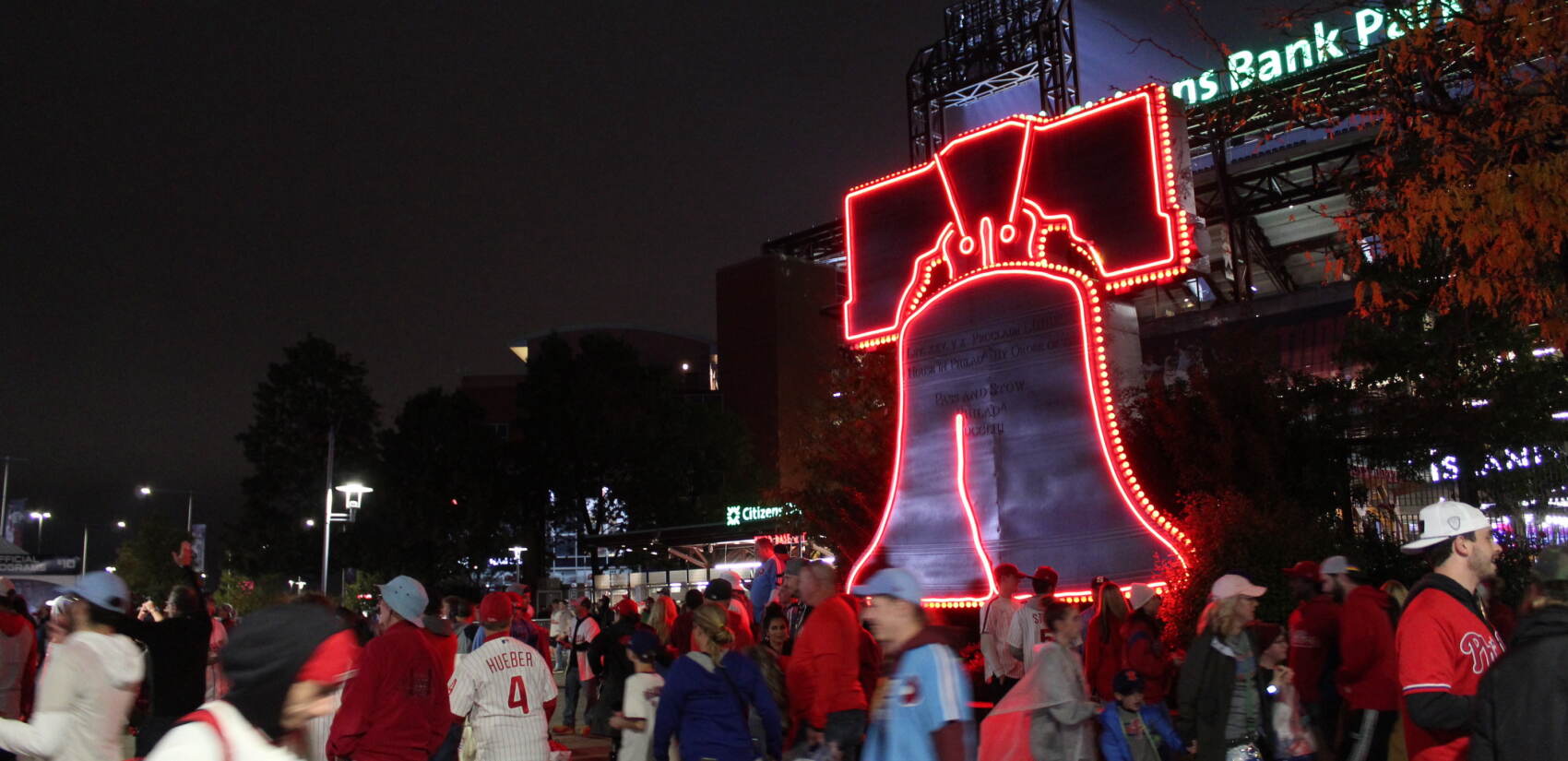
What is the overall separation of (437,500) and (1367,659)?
150ft

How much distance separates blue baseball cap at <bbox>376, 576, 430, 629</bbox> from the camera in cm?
669

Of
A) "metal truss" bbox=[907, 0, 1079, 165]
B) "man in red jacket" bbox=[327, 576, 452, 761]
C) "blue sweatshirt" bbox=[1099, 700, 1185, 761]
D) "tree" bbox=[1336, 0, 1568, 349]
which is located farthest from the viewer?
"metal truss" bbox=[907, 0, 1079, 165]

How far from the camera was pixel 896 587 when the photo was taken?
5.03 meters

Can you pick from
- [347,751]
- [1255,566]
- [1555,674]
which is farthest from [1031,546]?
[1555,674]

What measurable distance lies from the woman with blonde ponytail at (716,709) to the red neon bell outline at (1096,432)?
792 centimetres

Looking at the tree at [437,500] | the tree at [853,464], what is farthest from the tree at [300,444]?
the tree at [853,464]

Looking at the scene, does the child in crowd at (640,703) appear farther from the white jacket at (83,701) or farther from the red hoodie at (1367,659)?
the red hoodie at (1367,659)

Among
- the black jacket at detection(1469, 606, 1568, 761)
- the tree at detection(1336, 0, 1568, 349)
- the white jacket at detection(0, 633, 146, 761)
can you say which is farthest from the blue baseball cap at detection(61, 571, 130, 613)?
the tree at detection(1336, 0, 1568, 349)

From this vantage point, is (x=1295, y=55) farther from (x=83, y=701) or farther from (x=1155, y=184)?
(x=83, y=701)

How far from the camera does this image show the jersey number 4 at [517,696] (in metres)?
6.99

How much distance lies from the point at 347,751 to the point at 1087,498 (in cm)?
1086

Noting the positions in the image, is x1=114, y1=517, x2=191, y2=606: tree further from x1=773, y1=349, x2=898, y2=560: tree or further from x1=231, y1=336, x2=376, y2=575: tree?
x1=773, y1=349, x2=898, y2=560: tree

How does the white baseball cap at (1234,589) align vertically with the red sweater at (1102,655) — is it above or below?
above

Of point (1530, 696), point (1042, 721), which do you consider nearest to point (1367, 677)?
point (1042, 721)
